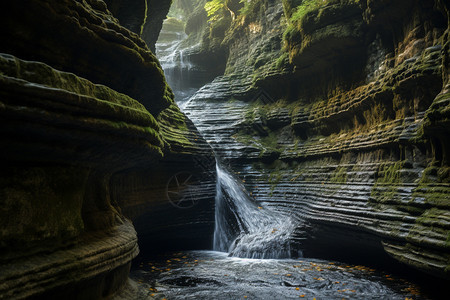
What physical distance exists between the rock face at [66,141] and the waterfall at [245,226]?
16.8 ft

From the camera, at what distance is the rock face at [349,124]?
256 inches

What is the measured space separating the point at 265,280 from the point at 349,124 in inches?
252

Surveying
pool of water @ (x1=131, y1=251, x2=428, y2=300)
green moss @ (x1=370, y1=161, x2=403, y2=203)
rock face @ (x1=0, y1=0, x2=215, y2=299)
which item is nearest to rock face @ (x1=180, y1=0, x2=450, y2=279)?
green moss @ (x1=370, y1=161, x2=403, y2=203)

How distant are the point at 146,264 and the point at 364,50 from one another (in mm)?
9659

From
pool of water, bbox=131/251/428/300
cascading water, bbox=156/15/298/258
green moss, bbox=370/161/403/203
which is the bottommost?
pool of water, bbox=131/251/428/300

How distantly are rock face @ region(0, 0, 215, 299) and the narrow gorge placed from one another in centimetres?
2

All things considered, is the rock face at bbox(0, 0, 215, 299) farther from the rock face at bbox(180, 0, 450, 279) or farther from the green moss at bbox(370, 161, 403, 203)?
the green moss at bbox(370, 161, 403, 203)

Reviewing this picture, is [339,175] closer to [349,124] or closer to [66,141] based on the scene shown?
[349,124]

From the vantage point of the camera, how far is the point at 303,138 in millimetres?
13086

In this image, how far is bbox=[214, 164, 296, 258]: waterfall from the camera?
9.37 m

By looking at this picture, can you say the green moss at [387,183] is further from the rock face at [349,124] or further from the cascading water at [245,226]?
the cascading water at [245,226]

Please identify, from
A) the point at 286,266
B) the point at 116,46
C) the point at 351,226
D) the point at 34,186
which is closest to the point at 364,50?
the point at 351,226

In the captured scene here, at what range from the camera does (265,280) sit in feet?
22.5

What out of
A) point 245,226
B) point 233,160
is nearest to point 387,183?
point 245,226
